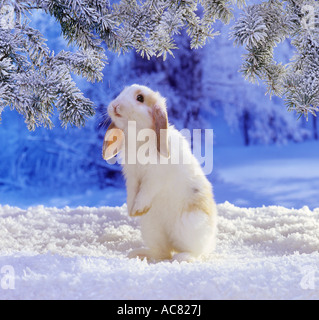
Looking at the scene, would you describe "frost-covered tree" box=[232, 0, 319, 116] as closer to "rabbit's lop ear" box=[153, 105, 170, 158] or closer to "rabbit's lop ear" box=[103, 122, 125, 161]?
"rabbit's lop ear" box=[153, 105, 170, 158]

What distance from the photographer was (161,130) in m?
2.34

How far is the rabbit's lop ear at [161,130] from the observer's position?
233cm

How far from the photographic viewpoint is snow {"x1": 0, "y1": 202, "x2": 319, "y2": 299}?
170cm

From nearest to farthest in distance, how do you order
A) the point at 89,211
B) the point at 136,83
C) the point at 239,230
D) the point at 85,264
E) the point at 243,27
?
the point at 85,264 → the point at 243,27 → the point at 136,83 → the point at 239,230 → the point at 89,211

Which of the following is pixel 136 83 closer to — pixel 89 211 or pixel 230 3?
pixel 230 3

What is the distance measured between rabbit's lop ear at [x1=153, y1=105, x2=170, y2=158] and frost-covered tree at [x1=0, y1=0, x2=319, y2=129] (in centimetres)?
36

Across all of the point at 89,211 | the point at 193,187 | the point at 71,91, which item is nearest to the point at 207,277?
the point at 193,187

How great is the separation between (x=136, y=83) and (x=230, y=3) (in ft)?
2.27

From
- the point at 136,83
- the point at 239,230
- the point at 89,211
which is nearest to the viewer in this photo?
the point at 136,83

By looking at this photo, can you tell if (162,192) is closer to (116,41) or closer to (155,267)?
(155,267)

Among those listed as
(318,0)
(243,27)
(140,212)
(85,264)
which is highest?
(318,0)

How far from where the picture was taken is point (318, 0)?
2434mm

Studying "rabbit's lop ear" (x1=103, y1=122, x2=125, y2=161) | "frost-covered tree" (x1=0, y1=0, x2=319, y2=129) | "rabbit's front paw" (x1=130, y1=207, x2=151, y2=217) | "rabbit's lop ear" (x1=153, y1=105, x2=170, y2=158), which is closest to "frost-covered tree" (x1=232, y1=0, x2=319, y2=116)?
"frost-covered tree" (x1=0, y1=0, x2=319, y2=129)

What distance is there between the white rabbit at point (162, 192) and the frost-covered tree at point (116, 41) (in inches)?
9.8
